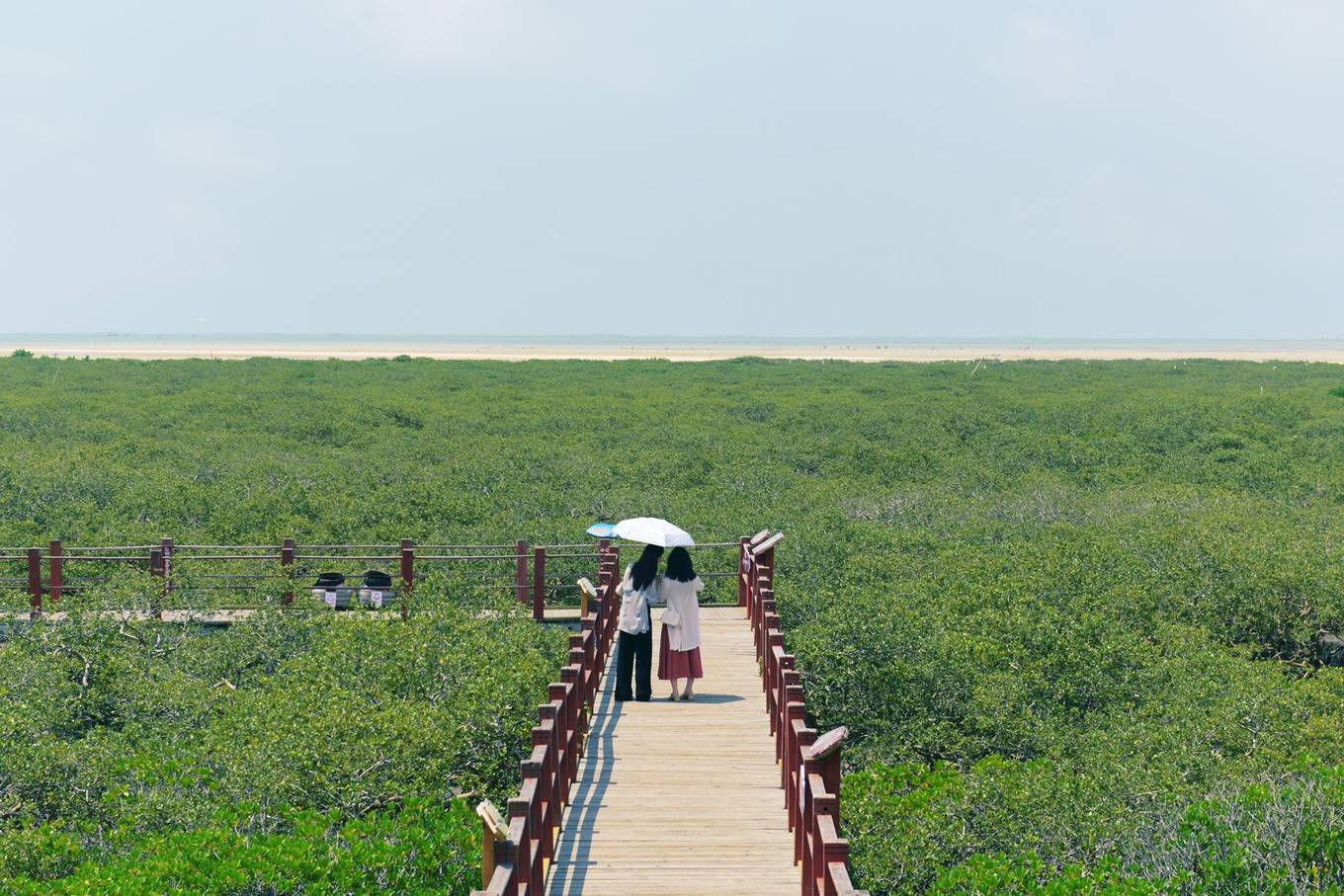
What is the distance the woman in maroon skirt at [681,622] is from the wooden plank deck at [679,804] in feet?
1.06

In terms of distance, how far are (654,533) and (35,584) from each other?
10.5 metres

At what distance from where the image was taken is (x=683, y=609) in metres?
12.1

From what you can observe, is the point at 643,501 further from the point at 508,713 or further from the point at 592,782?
Answer: the point at 592,782

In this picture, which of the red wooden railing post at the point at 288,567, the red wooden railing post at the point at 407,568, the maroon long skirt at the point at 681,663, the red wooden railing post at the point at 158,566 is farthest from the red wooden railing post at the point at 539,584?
the maroon long skirt at the point at 681,663

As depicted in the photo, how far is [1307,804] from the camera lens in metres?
10.7

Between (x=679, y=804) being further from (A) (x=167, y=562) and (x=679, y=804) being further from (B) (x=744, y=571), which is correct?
(A) (x=167, y=562)

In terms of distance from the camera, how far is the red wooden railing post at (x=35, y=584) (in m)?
17.4

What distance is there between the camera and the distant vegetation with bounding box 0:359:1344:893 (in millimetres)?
10516

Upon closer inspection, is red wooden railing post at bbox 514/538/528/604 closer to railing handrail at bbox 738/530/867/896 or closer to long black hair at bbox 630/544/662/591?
railing handrail at bbox 738/530/867/896

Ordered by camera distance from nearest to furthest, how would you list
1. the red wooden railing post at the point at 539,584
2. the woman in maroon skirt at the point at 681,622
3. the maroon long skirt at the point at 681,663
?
1. the woman in maroon skirt at the point at 681,622
2. the maroon long skirt at the point at 681,663
3. the red wooden railing post at the point at 539,584

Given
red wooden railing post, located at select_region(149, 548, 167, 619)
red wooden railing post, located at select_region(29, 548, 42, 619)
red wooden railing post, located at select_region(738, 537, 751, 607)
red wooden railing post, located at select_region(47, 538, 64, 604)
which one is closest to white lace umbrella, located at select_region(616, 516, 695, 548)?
red wooden railing post, located at select_region(738, 537, 751, 607)

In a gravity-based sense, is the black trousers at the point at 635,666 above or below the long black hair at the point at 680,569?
below

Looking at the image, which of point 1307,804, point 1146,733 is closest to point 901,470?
point 1146,733

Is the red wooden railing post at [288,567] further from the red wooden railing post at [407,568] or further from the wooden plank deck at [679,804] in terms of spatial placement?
the wooden plank deck at [679,804]
